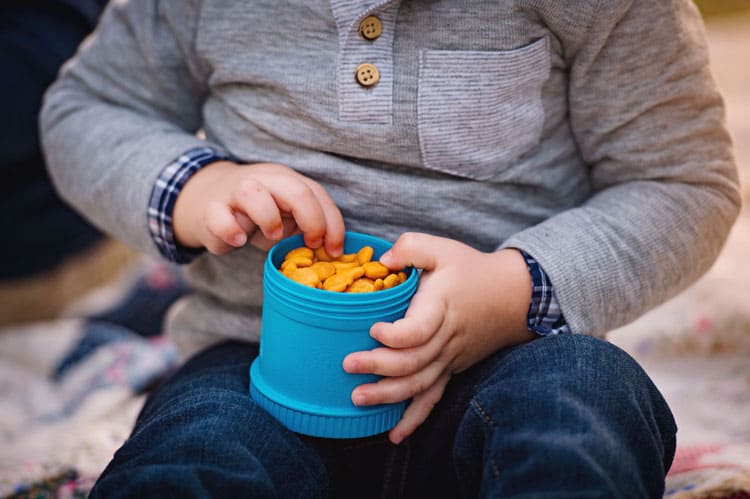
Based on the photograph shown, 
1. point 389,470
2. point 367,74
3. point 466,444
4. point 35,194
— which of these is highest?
point 367,74

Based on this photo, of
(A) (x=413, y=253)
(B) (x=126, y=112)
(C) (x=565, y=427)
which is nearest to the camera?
(C) (x=565, y=427)

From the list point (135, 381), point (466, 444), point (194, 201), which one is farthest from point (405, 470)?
point (135, 381)

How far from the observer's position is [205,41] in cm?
80

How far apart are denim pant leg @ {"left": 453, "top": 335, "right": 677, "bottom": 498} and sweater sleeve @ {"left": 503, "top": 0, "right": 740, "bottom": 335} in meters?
0.09

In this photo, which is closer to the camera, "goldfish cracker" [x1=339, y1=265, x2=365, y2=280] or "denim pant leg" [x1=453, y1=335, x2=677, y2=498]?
"denim pant leg" [x1=453, y1=335, x2=677, y2=498]

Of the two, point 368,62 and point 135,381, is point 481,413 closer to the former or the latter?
point 368,62

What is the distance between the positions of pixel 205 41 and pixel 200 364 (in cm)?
34

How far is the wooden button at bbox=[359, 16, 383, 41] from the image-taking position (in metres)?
0.71

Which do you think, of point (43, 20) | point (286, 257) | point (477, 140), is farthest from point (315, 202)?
point (43, 20)

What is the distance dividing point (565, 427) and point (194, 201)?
0.41 m

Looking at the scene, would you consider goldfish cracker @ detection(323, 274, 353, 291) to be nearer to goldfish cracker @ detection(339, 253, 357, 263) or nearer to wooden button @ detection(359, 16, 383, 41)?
goldfish cracker @ detection(339, 253, 357, 263)

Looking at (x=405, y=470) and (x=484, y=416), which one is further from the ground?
(x=484, y=416)

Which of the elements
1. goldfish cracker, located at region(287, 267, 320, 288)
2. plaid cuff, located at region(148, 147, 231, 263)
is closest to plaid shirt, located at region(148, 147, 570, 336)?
plaid cuff, located at region(148, 147, 231, 263)

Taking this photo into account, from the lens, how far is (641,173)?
79 centimetres
